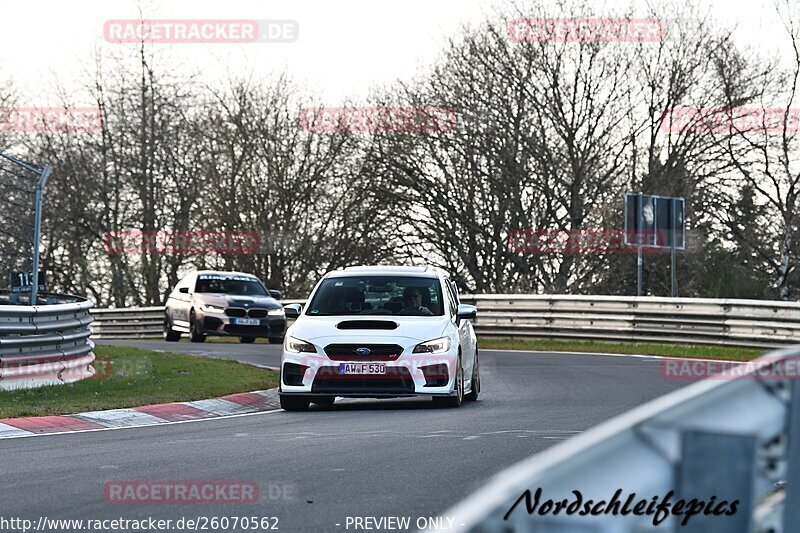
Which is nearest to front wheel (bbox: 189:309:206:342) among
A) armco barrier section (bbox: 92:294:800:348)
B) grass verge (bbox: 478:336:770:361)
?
armco barrier section (bbox: 92:294:800:348)

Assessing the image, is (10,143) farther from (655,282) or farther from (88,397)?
(88,397)

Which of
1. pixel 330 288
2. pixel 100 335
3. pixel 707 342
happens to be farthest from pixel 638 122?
pixel 330 288

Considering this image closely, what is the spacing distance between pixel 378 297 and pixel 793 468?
1257cm

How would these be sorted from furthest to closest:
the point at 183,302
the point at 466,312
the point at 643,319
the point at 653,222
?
the point at 183,302 < the point at 653,222 < the point at 643,319 < the point at 466,312

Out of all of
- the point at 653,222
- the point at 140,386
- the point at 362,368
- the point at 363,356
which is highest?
the point at 653,222

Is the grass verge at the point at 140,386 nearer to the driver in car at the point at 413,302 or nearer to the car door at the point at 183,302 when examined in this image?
the driver in car at the point at 413,302

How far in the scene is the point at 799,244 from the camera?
42156mm

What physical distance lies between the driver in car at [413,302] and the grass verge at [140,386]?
7.94ft

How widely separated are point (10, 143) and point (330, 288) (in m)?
40.3

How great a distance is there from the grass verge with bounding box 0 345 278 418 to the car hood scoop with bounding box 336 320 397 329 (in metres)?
1.97

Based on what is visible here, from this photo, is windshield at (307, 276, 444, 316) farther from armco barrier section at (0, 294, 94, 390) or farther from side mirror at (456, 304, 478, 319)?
armco barrier section at (0, 294, 94, 390)

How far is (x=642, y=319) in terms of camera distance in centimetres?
2712

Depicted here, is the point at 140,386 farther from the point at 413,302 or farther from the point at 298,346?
the point at 413,302

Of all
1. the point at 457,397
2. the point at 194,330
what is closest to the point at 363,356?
the point at 457,397
